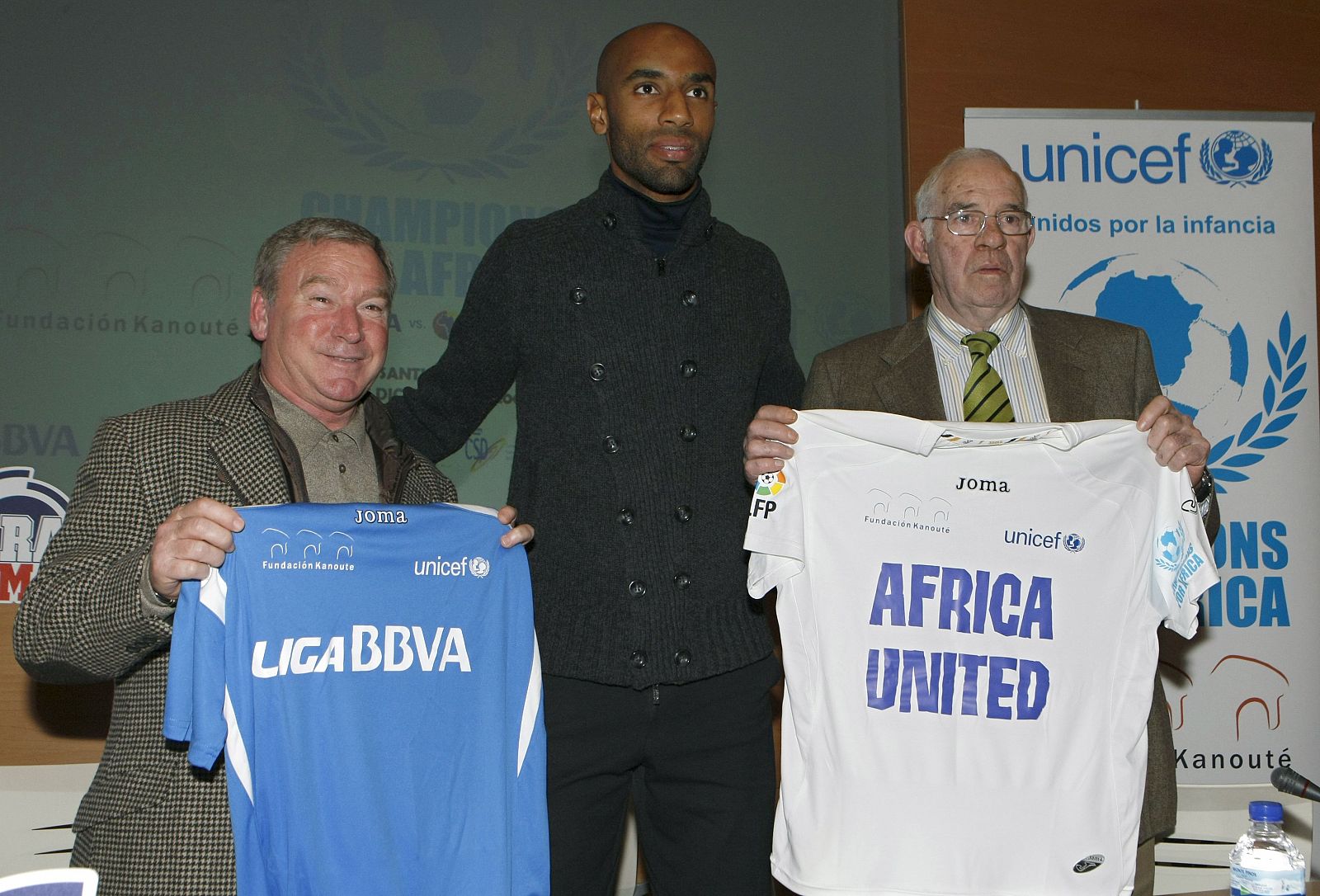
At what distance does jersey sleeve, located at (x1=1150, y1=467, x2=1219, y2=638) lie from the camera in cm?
215

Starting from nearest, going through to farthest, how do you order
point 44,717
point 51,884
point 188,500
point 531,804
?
point 51,884, point 188,500, point 531,804, point 44,717

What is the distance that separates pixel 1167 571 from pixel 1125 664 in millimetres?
199

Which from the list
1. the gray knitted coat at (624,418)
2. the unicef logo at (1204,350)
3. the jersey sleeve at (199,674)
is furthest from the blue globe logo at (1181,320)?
the jersey sleeve at (199,674)

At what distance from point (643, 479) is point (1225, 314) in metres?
2.76

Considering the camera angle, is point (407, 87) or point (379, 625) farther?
point (407, 87)

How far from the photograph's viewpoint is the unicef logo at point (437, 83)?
166 inches

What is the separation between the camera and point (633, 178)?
2566 mm

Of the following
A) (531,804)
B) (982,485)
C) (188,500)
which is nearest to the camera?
(188,500)

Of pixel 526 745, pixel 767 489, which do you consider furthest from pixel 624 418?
pixel 526 745

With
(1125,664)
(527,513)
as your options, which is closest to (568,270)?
(527,513)

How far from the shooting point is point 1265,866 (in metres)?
1.67

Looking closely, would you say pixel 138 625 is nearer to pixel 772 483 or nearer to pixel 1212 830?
pixel 772 483

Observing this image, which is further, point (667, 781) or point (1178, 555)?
point (667, 781)

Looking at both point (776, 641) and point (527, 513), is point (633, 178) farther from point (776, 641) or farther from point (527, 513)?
point (776, 641)
